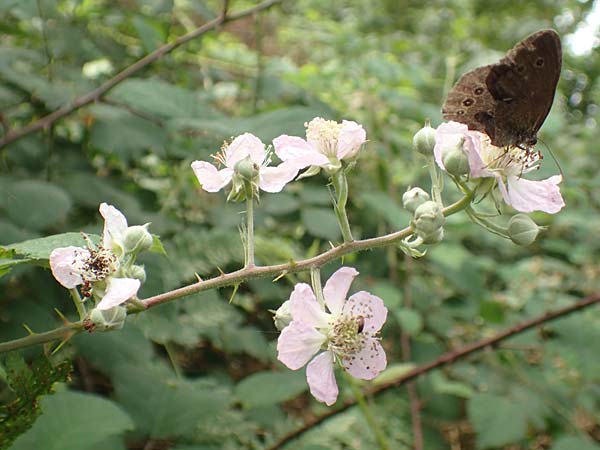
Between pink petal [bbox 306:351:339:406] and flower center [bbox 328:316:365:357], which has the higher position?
flower center [bbox 328:316:365:357]

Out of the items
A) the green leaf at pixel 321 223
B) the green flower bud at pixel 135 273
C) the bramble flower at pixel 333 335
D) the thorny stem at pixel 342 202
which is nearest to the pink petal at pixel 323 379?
the bramble flower at pixel 333 335

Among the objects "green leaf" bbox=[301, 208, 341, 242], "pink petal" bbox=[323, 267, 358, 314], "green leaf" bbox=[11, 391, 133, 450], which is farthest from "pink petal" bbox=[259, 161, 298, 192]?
"green leaf" bbox=[301, 208, 341, 242]

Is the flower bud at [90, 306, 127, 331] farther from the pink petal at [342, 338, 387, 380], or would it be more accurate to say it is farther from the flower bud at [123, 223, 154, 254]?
the pink petal at [342, 338, 387, 380]

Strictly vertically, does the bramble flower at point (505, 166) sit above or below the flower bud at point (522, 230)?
above

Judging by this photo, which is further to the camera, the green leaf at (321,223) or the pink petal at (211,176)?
the green leaf at (321,223)

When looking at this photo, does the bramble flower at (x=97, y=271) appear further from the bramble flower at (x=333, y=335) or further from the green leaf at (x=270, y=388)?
the green leaf at (x=270, y=388)

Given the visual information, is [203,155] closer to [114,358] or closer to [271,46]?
[114,358]

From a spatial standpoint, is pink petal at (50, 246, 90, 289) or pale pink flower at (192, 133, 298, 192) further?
pale pink flower at (192, 133, 298, 192)
